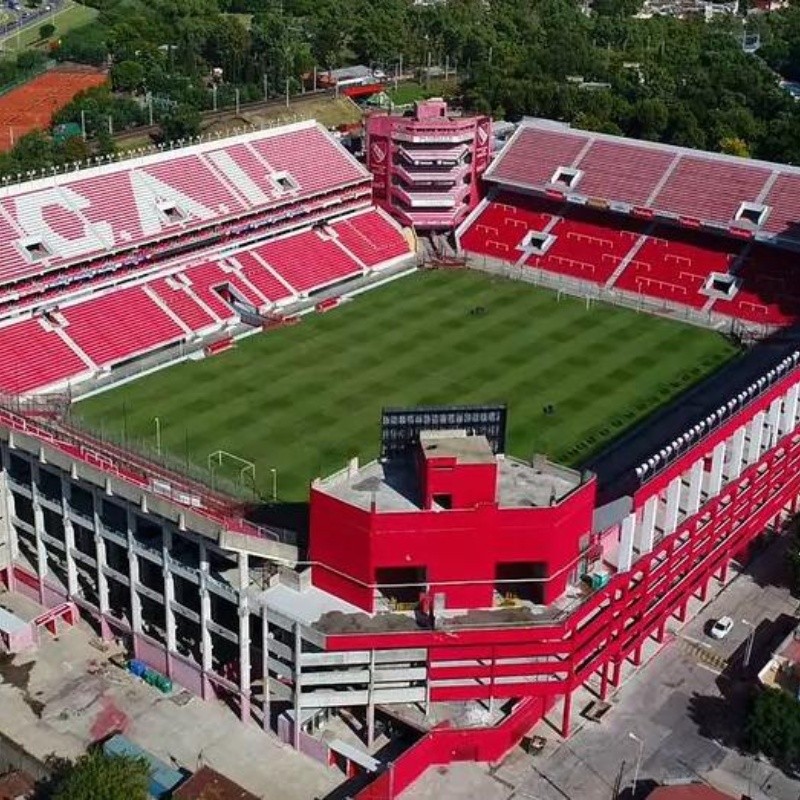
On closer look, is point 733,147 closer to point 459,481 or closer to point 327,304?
point 327,304

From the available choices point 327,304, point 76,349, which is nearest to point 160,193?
point 327,304

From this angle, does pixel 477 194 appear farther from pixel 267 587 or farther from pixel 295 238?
pixel 267 587

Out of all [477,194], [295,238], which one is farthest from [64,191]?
[477,194]

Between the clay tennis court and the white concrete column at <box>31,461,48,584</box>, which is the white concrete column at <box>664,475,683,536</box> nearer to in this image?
the white concrete column at <box>31,461,48,584</box>

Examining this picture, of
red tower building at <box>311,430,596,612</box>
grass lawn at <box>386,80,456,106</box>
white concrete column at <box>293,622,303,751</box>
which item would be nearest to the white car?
red tower building at <box>311,430,596,612</box>

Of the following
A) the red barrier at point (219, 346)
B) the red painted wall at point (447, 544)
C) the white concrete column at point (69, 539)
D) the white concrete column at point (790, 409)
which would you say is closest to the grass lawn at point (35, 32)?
the red barrier at point (219, 346)
